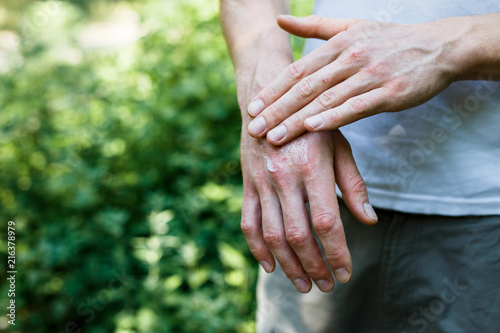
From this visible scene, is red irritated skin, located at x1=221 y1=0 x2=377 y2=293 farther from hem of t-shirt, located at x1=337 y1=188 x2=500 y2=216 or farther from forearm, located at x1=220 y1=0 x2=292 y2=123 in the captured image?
hem of t-shirt, located at x1=337 y1=188 x2=500 y2=216

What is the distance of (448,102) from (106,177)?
1.95 m

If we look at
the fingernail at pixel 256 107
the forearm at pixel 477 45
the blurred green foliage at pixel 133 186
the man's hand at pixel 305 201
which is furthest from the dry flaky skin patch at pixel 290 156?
the blurred green foliage at pixel 133 186

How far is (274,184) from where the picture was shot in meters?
0.85

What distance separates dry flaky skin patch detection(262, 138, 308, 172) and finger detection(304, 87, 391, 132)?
0.04 metres

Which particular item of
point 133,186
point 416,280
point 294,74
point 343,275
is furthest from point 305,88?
point 133,186

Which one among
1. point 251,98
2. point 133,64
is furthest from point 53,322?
point 251,98

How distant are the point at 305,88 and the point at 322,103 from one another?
5 cm

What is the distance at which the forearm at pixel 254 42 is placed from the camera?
3.19ft

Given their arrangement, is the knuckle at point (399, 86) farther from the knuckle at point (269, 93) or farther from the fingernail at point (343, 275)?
the fingernail at point (343, 275)

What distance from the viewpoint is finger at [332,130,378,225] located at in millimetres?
833

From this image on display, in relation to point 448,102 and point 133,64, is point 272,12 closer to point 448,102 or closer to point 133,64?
point 448,102

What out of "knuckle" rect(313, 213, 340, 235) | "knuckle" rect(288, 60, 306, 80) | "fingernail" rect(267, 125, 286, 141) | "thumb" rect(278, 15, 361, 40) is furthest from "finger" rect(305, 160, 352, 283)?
"thumb" rect(278, 15, 361, 40)

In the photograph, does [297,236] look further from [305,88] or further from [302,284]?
[305,88]

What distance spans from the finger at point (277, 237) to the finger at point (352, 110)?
0.17 meters
